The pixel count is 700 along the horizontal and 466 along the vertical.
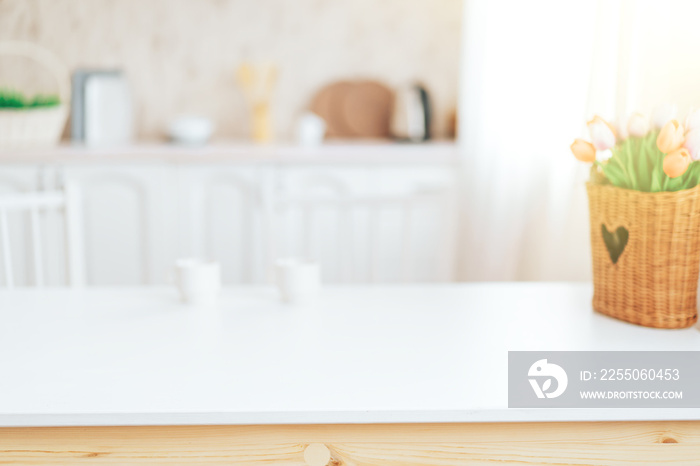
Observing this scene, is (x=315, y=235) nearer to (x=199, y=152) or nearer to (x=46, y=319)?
(x=199, y=152)

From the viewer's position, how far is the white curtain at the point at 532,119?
1.48 meters

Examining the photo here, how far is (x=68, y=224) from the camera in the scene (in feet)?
4.45

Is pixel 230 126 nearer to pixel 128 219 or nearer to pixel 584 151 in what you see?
pixel 128 219

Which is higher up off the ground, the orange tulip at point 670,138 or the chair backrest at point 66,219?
the orange tulip at point 670,138

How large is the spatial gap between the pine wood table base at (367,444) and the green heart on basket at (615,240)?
0.30 m

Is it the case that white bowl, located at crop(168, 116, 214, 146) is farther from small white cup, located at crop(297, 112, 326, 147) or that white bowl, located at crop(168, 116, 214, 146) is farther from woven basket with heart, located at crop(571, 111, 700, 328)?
woven basket with heart, located at crop(571, 111, 700, 328)

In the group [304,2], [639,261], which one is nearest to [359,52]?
[304,2]

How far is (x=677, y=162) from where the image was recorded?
868 millimetres

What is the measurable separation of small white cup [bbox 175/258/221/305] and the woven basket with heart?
0.62 meters

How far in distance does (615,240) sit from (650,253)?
0.18 ft

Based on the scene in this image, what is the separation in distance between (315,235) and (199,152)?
1.65 feet

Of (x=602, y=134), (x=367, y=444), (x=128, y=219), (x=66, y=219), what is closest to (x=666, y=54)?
(x=602, y=134)

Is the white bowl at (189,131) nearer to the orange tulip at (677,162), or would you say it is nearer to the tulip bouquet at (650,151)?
the tulip bouquet at (650,151)

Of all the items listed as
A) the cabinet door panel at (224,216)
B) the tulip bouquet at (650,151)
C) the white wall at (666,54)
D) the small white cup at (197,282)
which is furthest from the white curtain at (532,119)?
the small white cup at (197,282)
